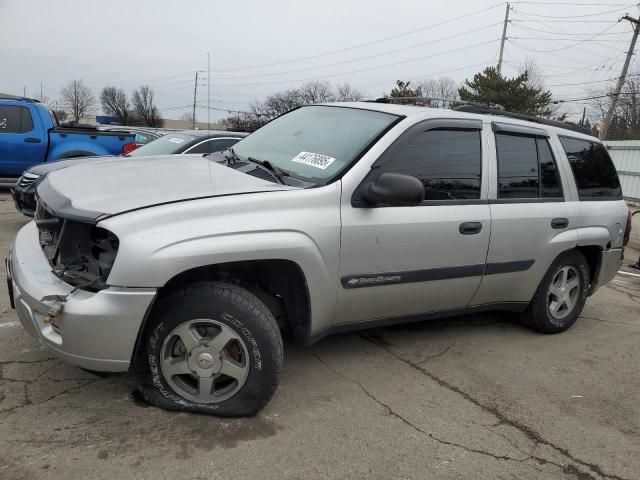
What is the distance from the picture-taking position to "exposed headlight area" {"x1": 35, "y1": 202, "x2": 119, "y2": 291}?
2615 mm

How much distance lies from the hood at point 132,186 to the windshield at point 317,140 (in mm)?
309

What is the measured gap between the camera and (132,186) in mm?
2996

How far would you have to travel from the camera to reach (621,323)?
210 inches

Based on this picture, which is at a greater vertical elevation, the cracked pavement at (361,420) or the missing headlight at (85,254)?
the missing headlight at (85,254)

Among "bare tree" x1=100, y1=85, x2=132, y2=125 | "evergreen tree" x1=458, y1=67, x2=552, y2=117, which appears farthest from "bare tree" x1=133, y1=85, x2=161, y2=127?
"evergreen tree" x1=458, y1=67, x2=552, y2=117

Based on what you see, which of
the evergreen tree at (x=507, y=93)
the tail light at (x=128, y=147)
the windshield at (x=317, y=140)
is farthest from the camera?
the evergreen tree at (x=507, y=93)

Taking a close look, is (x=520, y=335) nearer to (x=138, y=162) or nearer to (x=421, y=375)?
(x=421, y=375)

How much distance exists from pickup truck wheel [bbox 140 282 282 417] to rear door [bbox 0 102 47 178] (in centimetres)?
811

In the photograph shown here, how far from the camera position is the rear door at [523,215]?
395 cm

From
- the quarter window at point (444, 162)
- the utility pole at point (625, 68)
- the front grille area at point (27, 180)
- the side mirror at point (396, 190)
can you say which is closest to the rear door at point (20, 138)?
the front grille area at point (27, 180)

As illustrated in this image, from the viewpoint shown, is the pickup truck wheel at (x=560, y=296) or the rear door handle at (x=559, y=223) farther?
the pickup truck wheel at (x=560, y=296)

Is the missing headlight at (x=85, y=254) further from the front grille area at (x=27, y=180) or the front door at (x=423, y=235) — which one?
the front grille area at (x=27, y=180)

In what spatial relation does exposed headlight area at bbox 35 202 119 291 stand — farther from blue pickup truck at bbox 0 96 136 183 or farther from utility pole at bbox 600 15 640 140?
utility pole at bbox 600 15 640 140

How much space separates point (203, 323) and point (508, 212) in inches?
92.8
